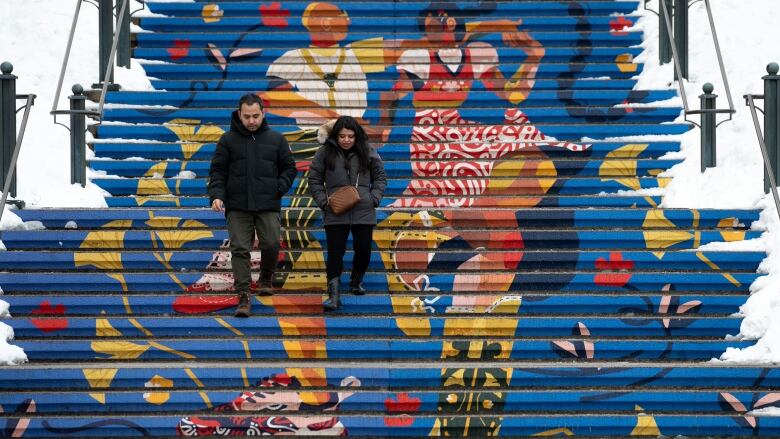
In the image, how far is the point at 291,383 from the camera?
479 inches

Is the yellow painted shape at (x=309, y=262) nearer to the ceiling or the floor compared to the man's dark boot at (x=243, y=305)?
nearer to the ceiling

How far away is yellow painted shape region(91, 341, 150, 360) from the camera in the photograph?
12664 millimetres

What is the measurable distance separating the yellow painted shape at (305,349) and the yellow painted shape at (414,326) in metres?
0.66

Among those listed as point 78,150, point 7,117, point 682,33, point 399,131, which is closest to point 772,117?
point 682,33

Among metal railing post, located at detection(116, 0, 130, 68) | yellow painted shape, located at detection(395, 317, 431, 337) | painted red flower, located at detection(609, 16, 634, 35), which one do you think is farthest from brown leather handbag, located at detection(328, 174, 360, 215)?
painted red flower, located at detection(609, 16, 634, 35)

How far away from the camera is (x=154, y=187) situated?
48.0 feet

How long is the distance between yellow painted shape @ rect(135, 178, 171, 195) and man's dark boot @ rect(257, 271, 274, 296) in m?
1.92

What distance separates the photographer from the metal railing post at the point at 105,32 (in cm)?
1598

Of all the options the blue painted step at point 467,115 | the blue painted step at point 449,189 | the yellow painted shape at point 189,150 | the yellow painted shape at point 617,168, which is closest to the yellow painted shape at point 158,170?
the blue painted step at point 449,189

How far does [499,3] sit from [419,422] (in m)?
6.71

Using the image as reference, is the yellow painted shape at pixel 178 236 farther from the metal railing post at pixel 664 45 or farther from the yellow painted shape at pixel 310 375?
the metal railing post at pixel 664 45

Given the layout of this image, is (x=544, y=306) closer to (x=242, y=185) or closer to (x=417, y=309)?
(x=417, y=309)

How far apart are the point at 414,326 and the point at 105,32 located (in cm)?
510

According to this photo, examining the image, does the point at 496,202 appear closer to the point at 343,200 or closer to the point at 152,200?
the point at 343,200
